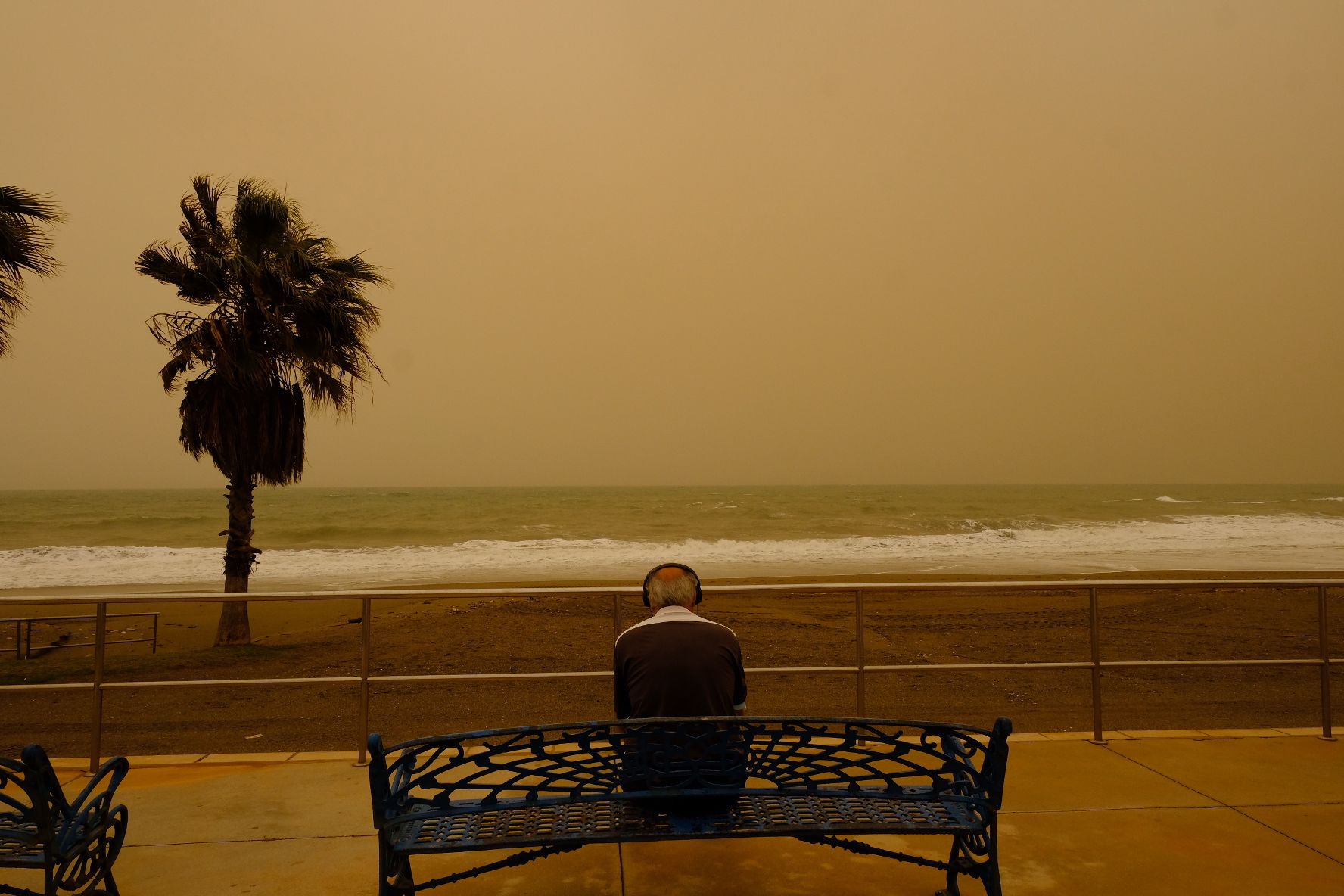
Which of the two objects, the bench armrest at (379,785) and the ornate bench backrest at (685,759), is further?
the ornate bench backrest at (685,759)

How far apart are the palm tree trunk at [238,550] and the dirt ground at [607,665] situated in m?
0.39

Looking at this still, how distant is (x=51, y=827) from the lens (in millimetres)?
2328

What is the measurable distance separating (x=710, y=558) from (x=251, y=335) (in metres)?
20.1

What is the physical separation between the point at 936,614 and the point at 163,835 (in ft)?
46.5

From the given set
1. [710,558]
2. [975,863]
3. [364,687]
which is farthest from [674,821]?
[710,558]

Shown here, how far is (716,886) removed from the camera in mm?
2918

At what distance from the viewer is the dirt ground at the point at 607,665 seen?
26.6 feet

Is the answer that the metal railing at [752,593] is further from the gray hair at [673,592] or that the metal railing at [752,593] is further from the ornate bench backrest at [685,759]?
the ornate bench backrest at [685,759]

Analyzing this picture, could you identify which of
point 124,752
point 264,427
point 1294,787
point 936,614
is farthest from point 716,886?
point 936,614

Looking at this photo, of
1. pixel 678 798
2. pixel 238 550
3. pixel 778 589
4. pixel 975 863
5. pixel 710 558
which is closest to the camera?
pixel 678 798

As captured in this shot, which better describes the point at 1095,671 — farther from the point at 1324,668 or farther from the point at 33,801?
the point at 33,801

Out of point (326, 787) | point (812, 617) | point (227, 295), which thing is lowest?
point (812, 617)

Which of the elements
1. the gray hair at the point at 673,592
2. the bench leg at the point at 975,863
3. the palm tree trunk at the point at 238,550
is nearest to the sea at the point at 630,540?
the palm tree trunk at the point at 238,550

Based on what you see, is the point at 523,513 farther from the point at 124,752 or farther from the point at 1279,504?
the point at 1279,504
